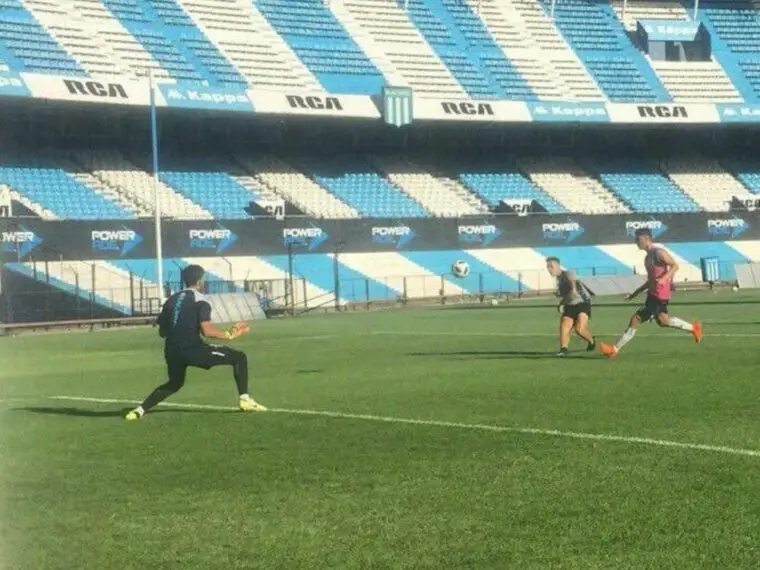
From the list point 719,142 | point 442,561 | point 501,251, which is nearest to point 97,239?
point 501,251

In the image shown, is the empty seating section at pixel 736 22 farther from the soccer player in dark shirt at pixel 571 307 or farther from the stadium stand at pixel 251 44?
the soccer player in dark shirt at pixel 571 307

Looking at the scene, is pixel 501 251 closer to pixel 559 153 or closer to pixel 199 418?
pixel 559 153

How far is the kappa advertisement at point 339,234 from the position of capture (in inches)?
2012

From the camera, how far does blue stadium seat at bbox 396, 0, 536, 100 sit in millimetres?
66250

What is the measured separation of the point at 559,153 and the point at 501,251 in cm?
930

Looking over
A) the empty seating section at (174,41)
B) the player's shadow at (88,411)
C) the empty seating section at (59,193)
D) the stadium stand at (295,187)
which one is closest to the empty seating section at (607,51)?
the stadium stand at (295,187)

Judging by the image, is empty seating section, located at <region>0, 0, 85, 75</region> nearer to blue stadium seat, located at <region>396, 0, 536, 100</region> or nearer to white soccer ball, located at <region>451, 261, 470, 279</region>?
white soccer ball, located at <region>451, 261, 470, 279</region>

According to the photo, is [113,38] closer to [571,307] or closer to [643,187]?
[643,187]

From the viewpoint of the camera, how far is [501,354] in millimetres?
24016

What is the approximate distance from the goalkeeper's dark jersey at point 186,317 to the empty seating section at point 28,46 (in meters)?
39.7

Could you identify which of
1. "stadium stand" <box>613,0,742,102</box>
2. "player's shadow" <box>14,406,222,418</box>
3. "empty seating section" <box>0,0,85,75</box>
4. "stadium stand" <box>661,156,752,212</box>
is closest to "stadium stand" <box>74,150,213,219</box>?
"empty seating section" <box>0,0,85,75</box>

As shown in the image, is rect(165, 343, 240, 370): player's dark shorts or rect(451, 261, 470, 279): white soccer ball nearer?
rect(165, 343, 240, 370): player's dark shorts

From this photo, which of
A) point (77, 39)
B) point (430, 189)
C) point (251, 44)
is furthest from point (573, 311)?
point (430, 189)

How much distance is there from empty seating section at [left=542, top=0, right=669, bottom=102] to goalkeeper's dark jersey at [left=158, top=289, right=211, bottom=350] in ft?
184
